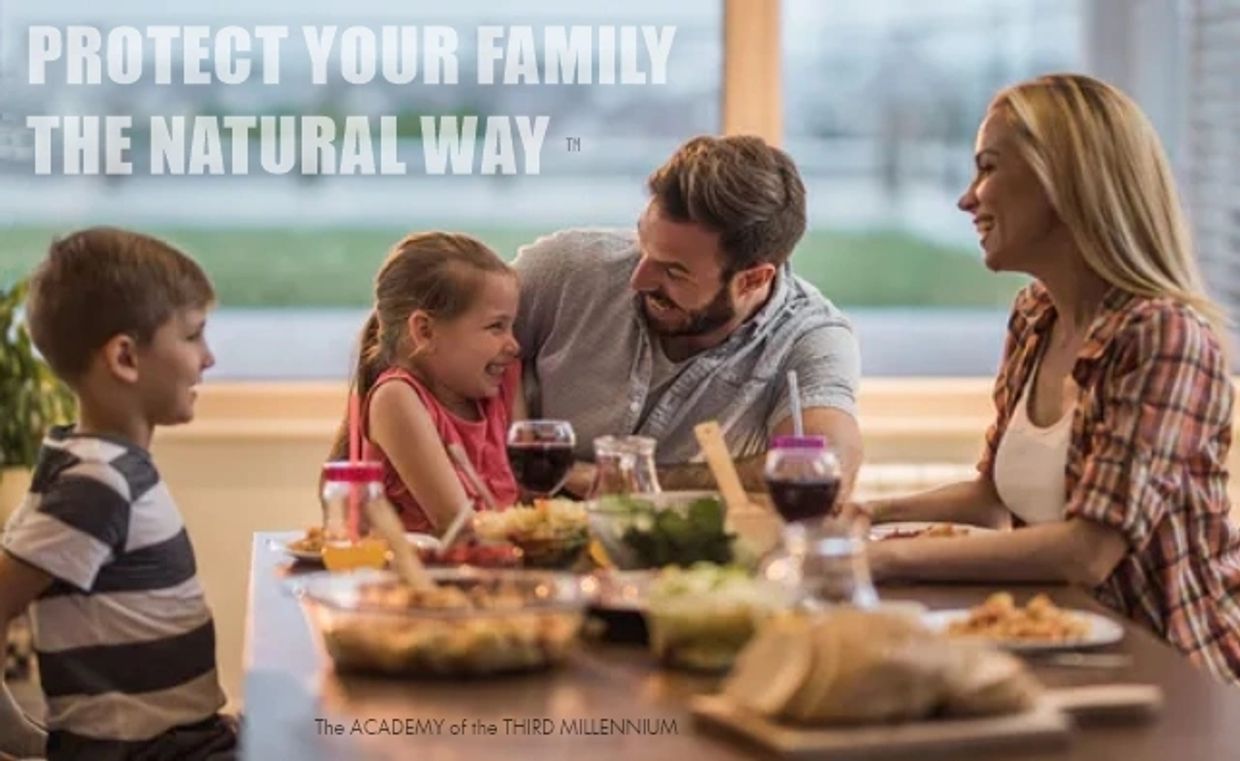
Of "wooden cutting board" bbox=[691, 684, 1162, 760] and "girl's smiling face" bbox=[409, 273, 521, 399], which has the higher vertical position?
"girl's smiling face" bbox=[409, 273, 521, 399]

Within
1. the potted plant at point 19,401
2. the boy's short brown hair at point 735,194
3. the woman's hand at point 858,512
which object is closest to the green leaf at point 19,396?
the potted plant at point 19,401

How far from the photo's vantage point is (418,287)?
3.38 metres

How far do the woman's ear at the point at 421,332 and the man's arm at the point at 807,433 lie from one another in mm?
411

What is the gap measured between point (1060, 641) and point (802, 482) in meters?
0.44

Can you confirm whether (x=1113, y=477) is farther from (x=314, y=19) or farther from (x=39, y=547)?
(x=314, y=19)

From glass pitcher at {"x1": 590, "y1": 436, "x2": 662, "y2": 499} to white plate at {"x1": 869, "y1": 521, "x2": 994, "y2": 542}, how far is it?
30 cm

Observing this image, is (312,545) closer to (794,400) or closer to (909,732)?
(794,400)

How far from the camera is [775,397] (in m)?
3.53

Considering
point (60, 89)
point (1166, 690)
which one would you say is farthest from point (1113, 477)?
point (60, 89)

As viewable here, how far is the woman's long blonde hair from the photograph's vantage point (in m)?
2.86

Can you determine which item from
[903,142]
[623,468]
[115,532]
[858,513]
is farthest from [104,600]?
[903,142]

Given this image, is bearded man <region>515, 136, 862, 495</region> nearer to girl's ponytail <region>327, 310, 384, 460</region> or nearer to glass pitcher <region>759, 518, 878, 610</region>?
girl's ponytail <region>327, 310, 384, 460</region>

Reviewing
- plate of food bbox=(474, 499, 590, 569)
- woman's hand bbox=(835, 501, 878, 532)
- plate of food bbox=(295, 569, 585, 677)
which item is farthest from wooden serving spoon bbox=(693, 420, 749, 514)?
plate of food bbox=(295, 569, 585, 677)

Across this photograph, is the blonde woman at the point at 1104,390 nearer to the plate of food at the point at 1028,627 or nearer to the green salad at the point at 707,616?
the plate of food at the point at 1028,627
